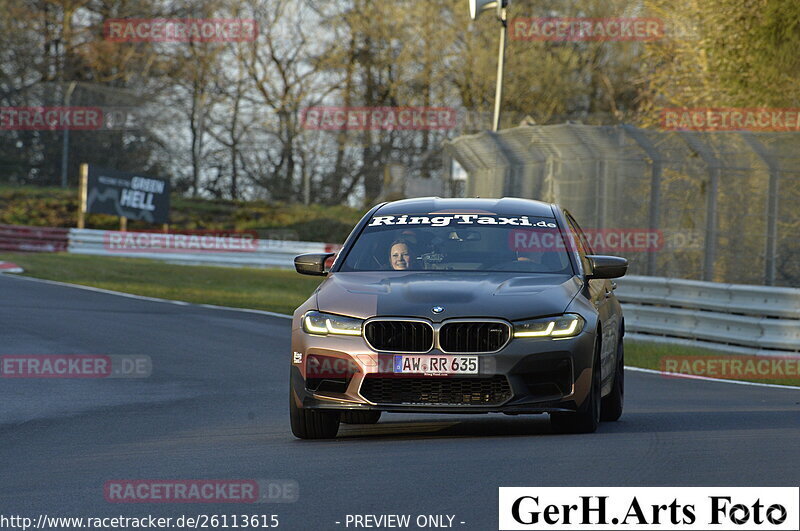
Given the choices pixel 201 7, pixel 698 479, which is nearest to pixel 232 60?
pixel 201 7

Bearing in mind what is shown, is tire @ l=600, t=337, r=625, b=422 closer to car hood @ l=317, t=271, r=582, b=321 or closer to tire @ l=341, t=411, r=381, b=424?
car hood @ l=317, t=271, r=582, b=321

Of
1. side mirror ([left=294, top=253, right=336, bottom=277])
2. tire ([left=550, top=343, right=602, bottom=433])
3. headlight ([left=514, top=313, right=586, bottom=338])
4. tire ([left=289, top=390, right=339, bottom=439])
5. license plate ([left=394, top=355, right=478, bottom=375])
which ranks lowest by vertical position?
tire ([left=289, top=390, right=339, bottom=439])

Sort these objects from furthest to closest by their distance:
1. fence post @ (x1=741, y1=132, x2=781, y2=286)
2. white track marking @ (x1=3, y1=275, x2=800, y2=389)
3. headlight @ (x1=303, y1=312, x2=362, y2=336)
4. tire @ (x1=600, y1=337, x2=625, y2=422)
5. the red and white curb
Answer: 1. the red and white curb
2. fence post @ (x1=741, y1=132, x2=781, y2=286)
3. white track marking @ (x1=3, y1=275, x2=800, y2=389)
4. tire @ (x1=600, y1=337, x2=625, y2=422)
5. headlight @ (x1=303, y1=312, x2=362, y2=336)

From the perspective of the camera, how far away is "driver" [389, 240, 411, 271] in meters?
9.41

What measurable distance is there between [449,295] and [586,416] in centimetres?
115

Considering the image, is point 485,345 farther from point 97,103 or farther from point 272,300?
point 97,103

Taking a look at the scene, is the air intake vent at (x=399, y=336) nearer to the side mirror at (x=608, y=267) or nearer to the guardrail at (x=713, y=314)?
the side mirror at (x=608, y=267)

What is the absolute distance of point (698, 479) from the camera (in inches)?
277

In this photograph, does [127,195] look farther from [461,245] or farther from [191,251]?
[461,245]

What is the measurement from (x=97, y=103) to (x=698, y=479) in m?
33.7

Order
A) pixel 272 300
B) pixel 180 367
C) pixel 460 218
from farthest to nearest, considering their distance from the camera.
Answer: pixel 272 300
pixel 180 367
pixel 460 218

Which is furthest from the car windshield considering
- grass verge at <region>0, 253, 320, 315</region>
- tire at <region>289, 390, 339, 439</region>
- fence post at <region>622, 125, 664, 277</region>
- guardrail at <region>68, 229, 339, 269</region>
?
guardrail at <region>68, 229, 339, 269</region>

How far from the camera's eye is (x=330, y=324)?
855 centimetres

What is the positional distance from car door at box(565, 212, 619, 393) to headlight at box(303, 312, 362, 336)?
164cm
